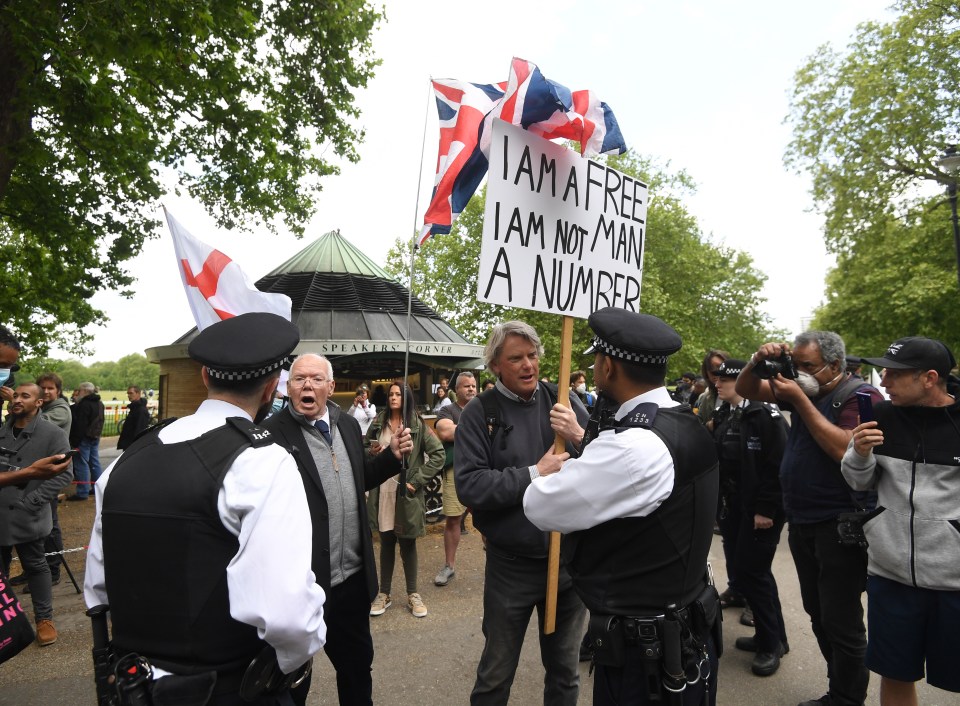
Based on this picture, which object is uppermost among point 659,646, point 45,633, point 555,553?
point 555,553

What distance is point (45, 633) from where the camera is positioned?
468cm

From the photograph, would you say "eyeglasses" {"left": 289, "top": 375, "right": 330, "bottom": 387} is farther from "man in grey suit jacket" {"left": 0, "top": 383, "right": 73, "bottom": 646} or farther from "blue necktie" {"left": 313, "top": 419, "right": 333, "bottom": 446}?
"man in grey suit jacket" {"left": 0, "top": 383, "right": 73, "bottom": 646}

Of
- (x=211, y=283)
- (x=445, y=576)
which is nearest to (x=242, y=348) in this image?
(x=211, y=283)

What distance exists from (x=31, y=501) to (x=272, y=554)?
4170mm

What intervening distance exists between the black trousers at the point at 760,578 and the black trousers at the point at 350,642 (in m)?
2.71

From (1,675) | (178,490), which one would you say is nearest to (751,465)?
(178,490)

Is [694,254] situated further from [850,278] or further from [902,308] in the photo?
[902,308]

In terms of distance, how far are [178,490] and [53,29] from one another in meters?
6.79

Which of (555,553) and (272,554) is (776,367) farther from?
(272,554)

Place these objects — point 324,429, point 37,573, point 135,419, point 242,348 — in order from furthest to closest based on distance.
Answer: point 135,419 → point 37,573 → point 324,429 → point 242,348

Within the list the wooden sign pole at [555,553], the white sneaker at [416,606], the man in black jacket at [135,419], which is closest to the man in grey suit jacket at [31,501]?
the white sneaker at [416,606]

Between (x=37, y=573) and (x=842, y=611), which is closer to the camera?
(x=842, y=611)

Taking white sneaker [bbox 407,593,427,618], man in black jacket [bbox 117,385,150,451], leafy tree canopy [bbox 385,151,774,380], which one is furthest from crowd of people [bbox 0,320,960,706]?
leafy tree canopy [bbox 385,151,774,380]

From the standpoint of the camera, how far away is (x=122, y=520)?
5.78 ft
